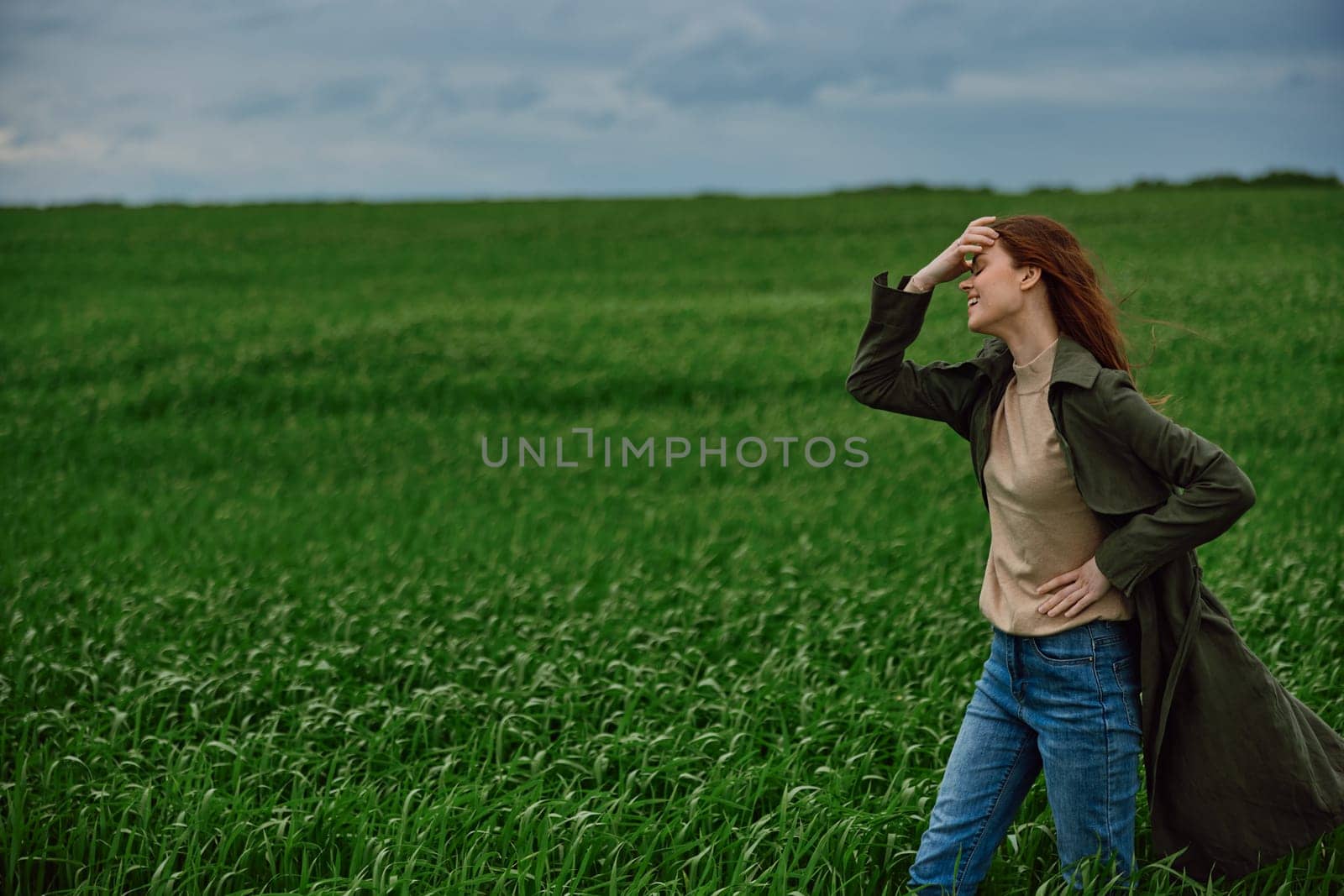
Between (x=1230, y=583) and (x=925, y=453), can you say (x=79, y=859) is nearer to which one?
(x=1230, y=583)

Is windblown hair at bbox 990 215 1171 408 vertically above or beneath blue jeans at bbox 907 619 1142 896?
above

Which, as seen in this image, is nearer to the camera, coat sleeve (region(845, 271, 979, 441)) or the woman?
the woman

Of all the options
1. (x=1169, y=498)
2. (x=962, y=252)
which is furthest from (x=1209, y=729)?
(x=962, y=252)

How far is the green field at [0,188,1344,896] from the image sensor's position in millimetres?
4266

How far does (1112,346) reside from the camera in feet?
10.6

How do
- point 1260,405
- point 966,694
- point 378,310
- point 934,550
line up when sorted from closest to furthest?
1. point 966,694
2. point 934,550
3. point 1260,405
4. point 378,310

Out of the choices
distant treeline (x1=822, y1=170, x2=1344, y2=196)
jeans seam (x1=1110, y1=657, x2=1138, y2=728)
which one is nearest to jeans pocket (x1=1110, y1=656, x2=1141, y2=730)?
jeans seam (x1=1110, y1=657, x2=1138, y2=728)

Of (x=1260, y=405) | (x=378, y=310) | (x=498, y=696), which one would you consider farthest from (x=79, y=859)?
(x=378, y=310)

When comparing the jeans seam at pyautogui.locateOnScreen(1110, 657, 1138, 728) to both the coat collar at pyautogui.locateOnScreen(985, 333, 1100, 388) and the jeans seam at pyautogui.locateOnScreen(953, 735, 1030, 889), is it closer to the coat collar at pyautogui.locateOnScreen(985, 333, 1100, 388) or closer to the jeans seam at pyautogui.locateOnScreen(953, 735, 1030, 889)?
the jeans seam at pyautogui.locateOnScreen(953, 735, 1030, 889)

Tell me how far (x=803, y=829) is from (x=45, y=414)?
15.8 m

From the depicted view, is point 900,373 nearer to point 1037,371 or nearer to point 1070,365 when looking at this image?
point 1037,371

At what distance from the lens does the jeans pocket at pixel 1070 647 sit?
3.15m

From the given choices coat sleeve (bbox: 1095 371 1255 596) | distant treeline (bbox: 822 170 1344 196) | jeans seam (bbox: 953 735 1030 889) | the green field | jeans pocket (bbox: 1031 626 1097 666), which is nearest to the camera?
coat sleeve (bbox: 1095 371 1255 596)

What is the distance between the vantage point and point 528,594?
24.9 ft
